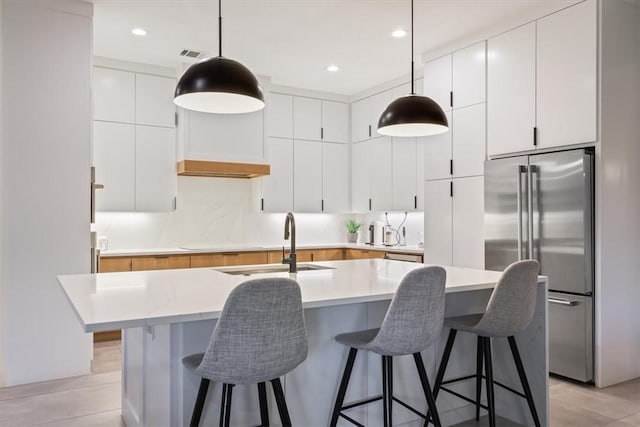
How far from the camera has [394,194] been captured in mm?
5602

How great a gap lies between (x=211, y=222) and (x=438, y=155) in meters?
2.76

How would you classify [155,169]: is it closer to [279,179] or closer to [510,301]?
[279,179]

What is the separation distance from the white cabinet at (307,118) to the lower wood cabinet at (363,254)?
4.85 feet

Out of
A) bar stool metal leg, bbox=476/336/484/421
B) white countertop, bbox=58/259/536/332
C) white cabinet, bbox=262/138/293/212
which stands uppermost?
white cabinet, bbox=262/138/293/212

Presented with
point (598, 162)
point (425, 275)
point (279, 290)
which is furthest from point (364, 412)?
point (598, 162)

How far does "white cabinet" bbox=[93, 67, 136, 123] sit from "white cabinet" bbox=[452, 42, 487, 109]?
318 cm

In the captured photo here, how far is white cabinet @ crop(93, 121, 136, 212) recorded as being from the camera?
4.82 meters

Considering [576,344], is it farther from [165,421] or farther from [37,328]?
[37,328]

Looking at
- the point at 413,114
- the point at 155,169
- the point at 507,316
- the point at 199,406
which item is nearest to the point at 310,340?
the point at 199,406

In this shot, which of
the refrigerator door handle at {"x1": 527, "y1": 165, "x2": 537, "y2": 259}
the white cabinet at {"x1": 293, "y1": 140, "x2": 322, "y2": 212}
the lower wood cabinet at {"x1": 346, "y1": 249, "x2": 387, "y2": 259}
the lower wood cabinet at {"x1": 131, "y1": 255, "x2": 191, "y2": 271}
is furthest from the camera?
the white cabinet at {"x1": 293, "y1": 140, "x2": 322, "y2": 212}

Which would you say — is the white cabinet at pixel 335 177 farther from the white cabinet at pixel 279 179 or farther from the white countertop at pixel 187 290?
the white countertop at pixel 187 290

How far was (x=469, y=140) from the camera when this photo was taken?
4.29 metres

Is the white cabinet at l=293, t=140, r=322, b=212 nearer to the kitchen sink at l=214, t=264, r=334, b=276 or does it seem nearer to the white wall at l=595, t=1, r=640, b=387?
the kitchen sink at l=214, t=264, r=334, b=276

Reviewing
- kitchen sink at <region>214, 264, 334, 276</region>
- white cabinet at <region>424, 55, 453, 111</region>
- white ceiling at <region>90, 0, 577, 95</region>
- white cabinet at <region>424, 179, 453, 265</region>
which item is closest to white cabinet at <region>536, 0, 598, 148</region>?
white ceiling at <region>90, 0, 577, 95</region>
